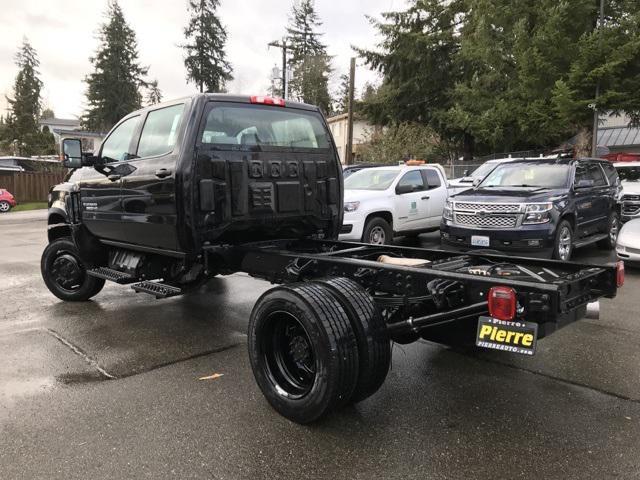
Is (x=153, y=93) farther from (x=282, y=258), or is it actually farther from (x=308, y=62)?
(x=282, y=258)

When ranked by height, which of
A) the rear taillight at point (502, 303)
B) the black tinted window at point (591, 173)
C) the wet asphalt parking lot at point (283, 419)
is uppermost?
the black tinted window at point (591, 173)

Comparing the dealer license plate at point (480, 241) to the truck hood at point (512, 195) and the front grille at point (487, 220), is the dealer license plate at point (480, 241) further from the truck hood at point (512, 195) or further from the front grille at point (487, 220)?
the truck hood at point (512, 195)

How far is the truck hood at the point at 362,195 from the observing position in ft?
32.1

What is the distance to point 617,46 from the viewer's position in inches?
624

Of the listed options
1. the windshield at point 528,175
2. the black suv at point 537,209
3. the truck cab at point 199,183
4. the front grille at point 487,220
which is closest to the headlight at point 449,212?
the black suv at point 537,209

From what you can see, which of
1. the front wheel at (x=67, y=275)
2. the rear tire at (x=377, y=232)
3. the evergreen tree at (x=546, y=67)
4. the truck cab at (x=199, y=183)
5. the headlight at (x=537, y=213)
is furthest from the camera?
the evergreen tree at (x=546, y=67)

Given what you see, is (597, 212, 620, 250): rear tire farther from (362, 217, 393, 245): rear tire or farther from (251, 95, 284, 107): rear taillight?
(251, 95, 284, 107): rear taillight

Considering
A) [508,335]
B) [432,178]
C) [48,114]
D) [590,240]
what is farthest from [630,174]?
[48,114]

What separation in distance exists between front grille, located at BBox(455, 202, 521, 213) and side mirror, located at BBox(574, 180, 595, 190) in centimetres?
151

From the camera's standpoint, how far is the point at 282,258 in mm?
4574

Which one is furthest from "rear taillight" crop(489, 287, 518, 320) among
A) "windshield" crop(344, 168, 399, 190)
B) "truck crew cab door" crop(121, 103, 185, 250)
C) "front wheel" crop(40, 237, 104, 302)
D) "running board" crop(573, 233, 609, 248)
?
"windshield" crop(344, 168, 399, 190)

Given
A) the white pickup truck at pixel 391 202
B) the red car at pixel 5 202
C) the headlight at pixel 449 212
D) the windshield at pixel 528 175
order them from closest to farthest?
the headlight at pixel 449 212
the windshield at pixel 528 175
the white pickup truck at pixel 391 202
the red car at pixel 5 202

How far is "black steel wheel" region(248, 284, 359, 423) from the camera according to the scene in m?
3.21

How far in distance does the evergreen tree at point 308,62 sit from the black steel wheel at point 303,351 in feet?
186
